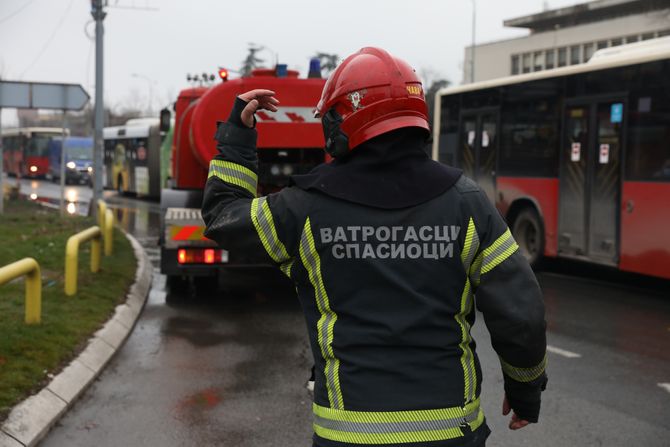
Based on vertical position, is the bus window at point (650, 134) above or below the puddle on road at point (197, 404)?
above

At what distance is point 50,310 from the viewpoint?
8.25 metres

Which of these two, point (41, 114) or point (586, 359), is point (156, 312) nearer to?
point (586, 359)

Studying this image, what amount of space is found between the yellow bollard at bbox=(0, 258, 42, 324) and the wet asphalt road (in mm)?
805

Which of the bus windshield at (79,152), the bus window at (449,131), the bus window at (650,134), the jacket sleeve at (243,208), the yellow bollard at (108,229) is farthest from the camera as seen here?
the bus windshield at (79,152)

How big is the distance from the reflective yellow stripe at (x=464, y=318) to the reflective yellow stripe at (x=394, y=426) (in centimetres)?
7

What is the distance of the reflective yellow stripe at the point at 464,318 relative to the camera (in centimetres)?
234

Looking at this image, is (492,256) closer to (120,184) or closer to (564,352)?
(564,352)

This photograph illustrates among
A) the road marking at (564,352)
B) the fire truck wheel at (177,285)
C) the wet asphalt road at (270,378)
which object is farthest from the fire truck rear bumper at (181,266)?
the road marking at (564,352)

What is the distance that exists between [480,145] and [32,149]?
48903mm

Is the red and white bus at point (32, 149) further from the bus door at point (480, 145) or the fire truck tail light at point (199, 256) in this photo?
the fire truck tail light at point (199, 256)

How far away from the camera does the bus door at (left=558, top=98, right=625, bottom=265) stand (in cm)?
1170

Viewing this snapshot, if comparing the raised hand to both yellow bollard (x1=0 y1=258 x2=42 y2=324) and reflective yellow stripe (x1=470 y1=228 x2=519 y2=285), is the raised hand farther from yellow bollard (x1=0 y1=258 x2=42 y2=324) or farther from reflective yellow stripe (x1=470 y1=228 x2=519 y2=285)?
yellow bollard (x1=0 y1=258 x2=42 y2=324)

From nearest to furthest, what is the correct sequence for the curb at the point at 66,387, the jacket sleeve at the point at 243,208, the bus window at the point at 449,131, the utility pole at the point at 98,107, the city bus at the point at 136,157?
the jacket sleeve at the point at 243,208
the curb at the point at 66,387
the bus window at the point at 449,131
the utility pole at the point at 98,107
the city bus at the point at 136,157

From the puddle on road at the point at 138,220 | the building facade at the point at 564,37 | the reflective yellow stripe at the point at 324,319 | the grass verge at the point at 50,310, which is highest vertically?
the building facade at the point at 564,37
